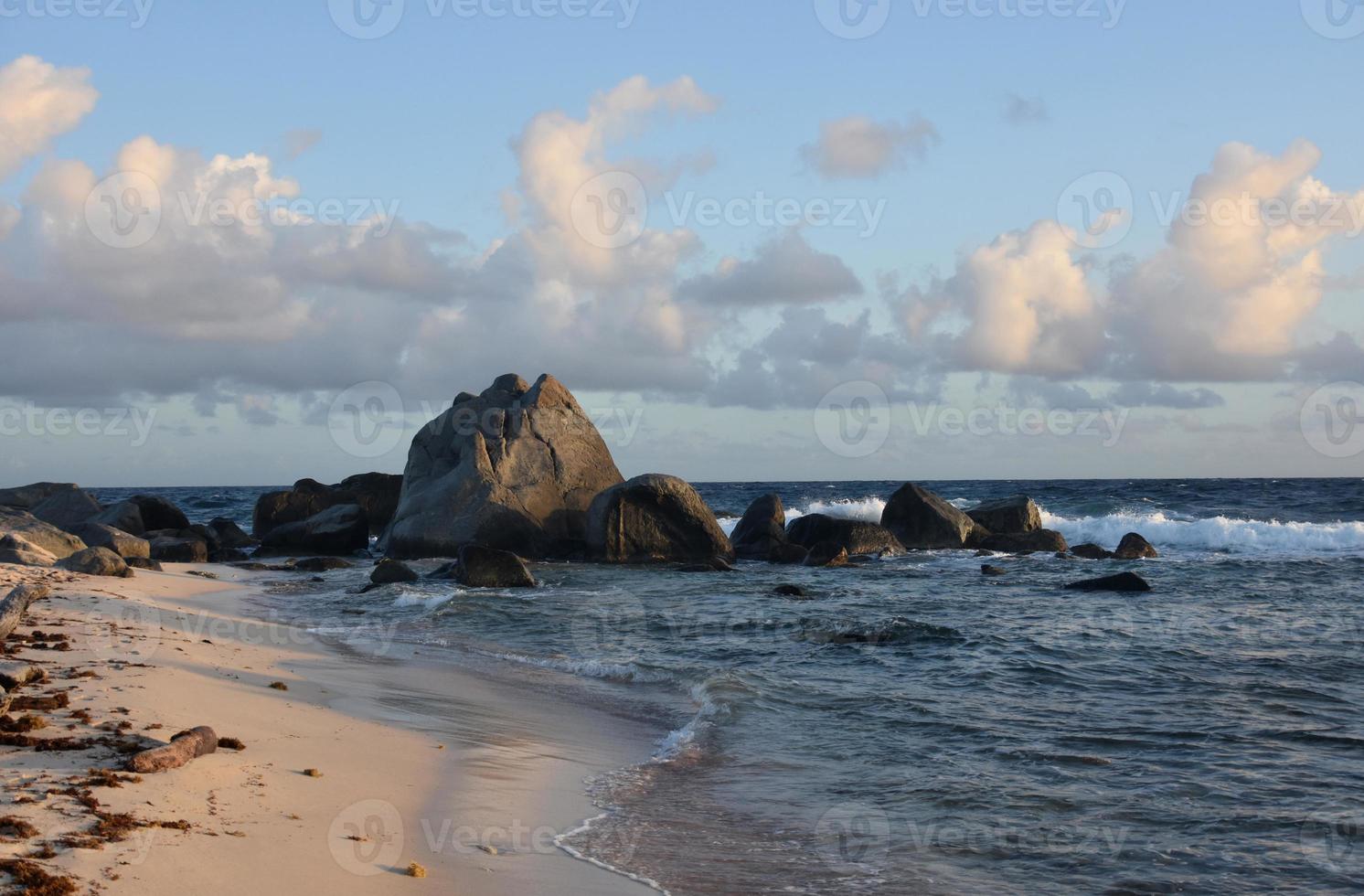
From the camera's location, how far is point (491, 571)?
23.6 m

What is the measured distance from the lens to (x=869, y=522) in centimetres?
3219

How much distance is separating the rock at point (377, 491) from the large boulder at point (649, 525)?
12.0 meters

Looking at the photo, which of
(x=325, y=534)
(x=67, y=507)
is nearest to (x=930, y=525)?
(x=325, y=534)

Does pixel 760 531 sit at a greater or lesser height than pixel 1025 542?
greater

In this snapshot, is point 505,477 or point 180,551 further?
point 505,477

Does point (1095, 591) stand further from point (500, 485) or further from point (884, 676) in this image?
point (500, 485)

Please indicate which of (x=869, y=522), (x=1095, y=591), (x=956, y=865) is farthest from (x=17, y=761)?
(x=869, y=522)

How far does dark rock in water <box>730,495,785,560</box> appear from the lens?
106ft

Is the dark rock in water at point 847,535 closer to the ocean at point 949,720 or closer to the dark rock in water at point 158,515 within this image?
the ocean at point 949,720

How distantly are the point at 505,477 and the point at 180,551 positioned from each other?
8997 mm

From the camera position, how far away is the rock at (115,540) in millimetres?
25375

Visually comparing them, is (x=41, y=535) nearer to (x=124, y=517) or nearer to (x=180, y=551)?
(x=180, y=551)

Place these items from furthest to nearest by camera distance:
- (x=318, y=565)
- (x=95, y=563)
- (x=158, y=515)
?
(x=158, y=515), (x=318, y=565), (x=95, y=563)

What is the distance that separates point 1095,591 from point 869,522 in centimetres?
1007
